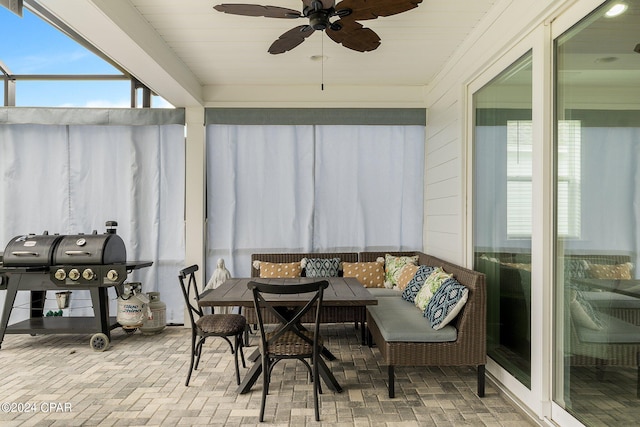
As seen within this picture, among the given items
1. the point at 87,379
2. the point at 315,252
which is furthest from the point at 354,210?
the point at 87,379

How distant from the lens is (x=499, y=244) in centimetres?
322

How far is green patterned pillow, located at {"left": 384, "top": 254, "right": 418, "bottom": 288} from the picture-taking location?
15.4 feet

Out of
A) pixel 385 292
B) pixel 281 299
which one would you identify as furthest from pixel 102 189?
pixel 385 292

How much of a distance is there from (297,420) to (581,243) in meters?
1.91

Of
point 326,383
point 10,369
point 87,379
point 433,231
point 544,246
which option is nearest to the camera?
point 544,246

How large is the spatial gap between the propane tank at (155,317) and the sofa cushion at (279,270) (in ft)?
Result: 3.83

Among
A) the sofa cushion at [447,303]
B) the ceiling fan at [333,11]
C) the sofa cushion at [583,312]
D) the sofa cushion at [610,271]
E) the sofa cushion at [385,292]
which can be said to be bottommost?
the sofa cushion at [385,292]

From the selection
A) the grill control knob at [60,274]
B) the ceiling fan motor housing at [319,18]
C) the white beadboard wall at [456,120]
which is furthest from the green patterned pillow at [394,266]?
the grill control knob at [60,274]

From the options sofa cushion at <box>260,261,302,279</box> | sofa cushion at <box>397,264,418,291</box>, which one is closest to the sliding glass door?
sofa cushion at <box>397,264,418,291</box>

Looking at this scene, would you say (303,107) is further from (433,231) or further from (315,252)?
(433,231)

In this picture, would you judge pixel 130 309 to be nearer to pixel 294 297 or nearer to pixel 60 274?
pixel 60 274

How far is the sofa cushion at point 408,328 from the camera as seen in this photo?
3.06 meters

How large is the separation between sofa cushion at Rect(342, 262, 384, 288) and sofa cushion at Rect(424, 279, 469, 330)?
145 centimetres

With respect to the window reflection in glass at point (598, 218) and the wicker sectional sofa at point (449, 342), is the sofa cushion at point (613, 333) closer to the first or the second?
the window reflection in glass at point (598, 218)
